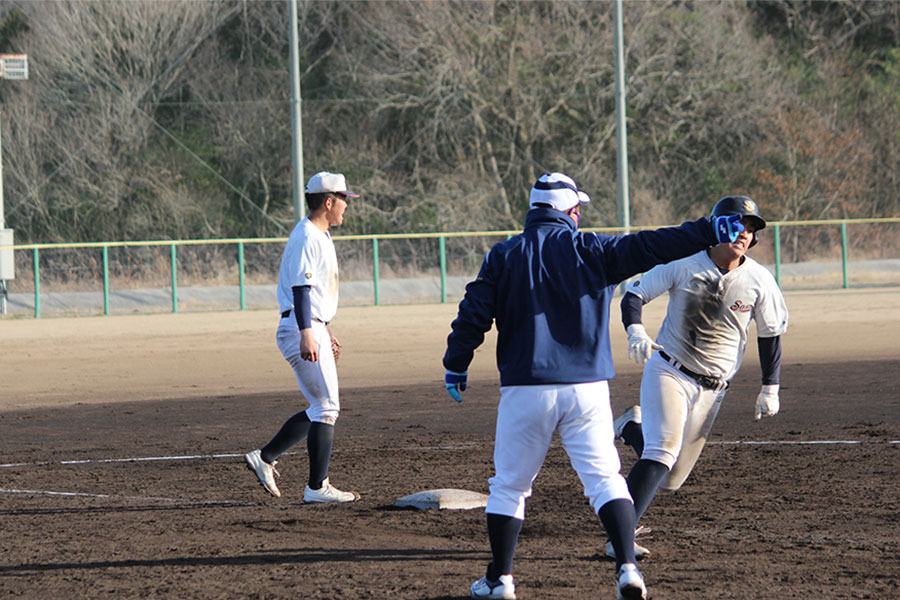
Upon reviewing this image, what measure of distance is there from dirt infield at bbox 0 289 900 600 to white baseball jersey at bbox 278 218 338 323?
4.38 feet

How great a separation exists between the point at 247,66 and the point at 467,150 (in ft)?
27.2

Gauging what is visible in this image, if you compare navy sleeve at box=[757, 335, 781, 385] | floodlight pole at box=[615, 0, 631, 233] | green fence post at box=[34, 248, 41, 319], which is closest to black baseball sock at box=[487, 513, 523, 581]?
navy sleeve at box=[757, 335, 781, 385]

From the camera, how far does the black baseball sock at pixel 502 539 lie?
529cm

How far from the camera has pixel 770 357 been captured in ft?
21.7

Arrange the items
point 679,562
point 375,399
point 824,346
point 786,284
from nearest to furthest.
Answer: point 679,562
point 375,399
point 824,346
point 786,284

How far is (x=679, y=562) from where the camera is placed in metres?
6.17

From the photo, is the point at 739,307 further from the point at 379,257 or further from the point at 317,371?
the point at 379,257

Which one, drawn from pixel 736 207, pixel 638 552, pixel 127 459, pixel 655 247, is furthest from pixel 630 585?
pixel 127 459

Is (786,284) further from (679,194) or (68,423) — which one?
(68,423)

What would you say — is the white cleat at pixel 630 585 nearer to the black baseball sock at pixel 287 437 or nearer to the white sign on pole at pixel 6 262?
the black baseball sock at pixel 287 437

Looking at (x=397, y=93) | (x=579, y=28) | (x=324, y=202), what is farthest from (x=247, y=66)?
(x=324, y=202)

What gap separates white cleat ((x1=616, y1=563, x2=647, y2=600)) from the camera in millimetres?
5074

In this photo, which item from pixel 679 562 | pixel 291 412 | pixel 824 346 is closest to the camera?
pixel 679 562

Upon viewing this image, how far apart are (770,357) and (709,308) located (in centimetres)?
45
